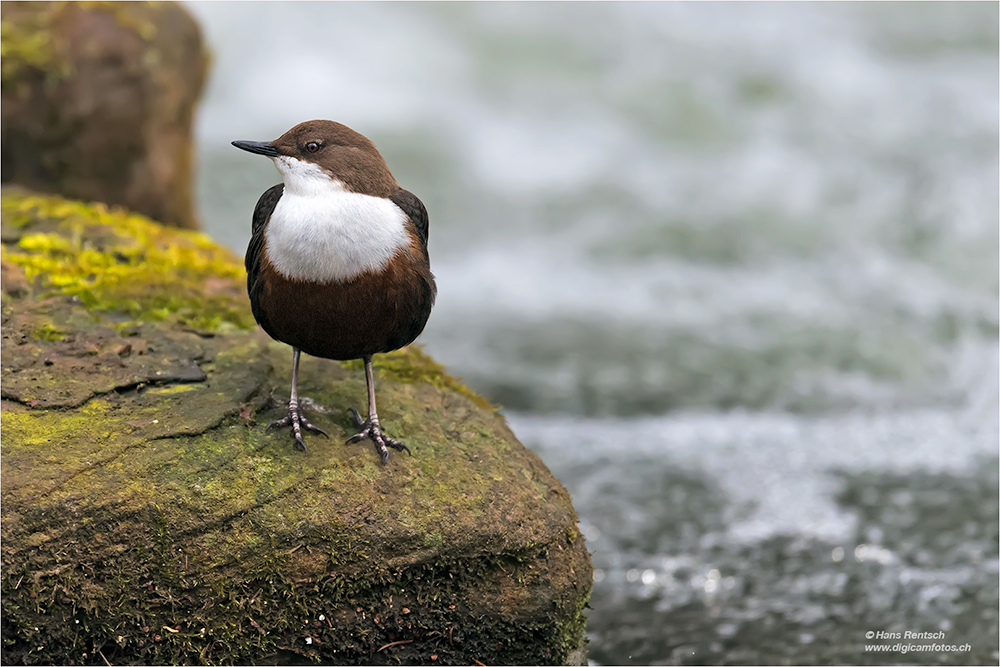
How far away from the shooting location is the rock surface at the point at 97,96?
6062mm

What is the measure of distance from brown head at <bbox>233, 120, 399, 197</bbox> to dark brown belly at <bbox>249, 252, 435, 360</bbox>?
0.33 m

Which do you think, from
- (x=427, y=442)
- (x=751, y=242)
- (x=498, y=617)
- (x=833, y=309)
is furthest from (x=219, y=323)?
(x=751, y=242)

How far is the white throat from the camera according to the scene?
3.34m

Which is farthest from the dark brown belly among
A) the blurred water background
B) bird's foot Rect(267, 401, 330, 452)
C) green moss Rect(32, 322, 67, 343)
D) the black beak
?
the blurred water background

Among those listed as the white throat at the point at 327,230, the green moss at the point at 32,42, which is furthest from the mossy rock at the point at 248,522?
the green moss at the point at 32,42

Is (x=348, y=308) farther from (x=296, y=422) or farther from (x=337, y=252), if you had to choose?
(x=296, y=422)

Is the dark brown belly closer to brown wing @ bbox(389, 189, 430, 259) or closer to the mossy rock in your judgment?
brown wing @ bbox(389, 189, 430, 259)

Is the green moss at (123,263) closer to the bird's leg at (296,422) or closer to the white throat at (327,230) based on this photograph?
the bird's leg at (296,422)

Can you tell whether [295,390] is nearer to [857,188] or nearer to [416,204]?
[416,204]

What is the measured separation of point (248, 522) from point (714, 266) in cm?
765

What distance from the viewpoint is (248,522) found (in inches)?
130

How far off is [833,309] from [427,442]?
21.5ft

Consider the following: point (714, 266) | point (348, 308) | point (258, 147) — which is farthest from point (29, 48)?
point (714, 266)

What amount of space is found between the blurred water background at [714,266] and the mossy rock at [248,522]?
→ 4.22 feet
